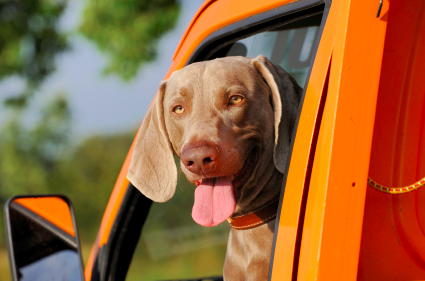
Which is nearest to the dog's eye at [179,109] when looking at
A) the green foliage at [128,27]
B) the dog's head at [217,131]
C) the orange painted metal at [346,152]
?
the dog's head at [217,131]

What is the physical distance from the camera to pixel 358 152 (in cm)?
113

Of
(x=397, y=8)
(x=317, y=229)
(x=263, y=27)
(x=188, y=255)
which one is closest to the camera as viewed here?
(x=317, y=229)

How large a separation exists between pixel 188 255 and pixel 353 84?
879 centimetres

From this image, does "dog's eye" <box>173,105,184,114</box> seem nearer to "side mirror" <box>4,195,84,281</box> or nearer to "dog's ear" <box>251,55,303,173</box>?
"dog's ear" <box>251,55,303,173</box>

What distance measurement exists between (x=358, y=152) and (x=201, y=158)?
700 millimetres

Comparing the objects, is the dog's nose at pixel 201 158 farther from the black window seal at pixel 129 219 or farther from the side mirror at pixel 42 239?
the side mirror at pixel 42 239

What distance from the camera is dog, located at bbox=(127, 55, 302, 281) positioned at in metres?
1.74

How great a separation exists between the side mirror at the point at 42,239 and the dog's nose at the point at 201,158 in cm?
79

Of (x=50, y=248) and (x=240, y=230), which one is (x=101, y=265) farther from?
(x=240, y=230)

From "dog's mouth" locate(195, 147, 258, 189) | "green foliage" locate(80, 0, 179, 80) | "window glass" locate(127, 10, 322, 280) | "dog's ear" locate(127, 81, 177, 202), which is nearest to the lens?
"dog's mouth" locate(195, 147, 258, 189)

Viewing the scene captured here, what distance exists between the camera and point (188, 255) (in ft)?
30.9

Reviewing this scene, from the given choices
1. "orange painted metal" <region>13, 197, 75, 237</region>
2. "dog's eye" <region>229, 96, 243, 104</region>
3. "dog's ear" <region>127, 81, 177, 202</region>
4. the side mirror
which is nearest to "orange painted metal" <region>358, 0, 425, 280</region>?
"dog's eye" <region>229, 96, 243, 104</region>

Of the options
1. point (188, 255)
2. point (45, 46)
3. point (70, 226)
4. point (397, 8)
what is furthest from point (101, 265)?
point (45, 46)

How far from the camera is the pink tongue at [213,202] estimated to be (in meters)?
1.72
